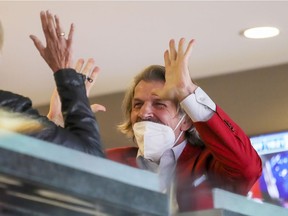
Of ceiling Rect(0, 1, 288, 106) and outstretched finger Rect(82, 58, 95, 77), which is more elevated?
ceiling Rect(0, 1, 288, 106)

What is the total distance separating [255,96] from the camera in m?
3.79

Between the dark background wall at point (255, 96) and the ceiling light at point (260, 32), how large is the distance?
51 centimetres

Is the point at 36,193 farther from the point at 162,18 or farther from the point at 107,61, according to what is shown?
the point at 107,61

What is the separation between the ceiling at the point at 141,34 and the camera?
293 cm

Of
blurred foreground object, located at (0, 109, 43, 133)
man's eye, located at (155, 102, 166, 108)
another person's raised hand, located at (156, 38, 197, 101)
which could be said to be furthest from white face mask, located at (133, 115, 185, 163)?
blurred foreground object, located at (0, 109, 43, 133)

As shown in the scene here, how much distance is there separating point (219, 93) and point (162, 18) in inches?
40.0

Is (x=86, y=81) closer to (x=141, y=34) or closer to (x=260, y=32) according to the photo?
(x=141, y=34)

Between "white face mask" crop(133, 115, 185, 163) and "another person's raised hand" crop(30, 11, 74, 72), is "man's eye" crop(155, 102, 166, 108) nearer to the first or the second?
Answer: "white face mask" crop(133, 115, 185, 163)

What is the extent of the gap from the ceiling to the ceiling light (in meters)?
0.04

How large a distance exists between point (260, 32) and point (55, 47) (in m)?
2.32

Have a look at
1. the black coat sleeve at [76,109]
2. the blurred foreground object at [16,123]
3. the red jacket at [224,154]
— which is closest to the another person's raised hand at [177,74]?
the red jacket at [224,154]

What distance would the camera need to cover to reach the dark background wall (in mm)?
3717

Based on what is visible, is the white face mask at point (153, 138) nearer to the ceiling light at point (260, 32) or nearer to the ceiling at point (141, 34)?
the ceiling at point (141, 34)

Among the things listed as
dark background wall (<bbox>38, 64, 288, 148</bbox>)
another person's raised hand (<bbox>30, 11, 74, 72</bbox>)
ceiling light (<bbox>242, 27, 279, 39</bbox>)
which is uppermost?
ceiling light (<bbox>242, 27, 279, 39</bbox>)
